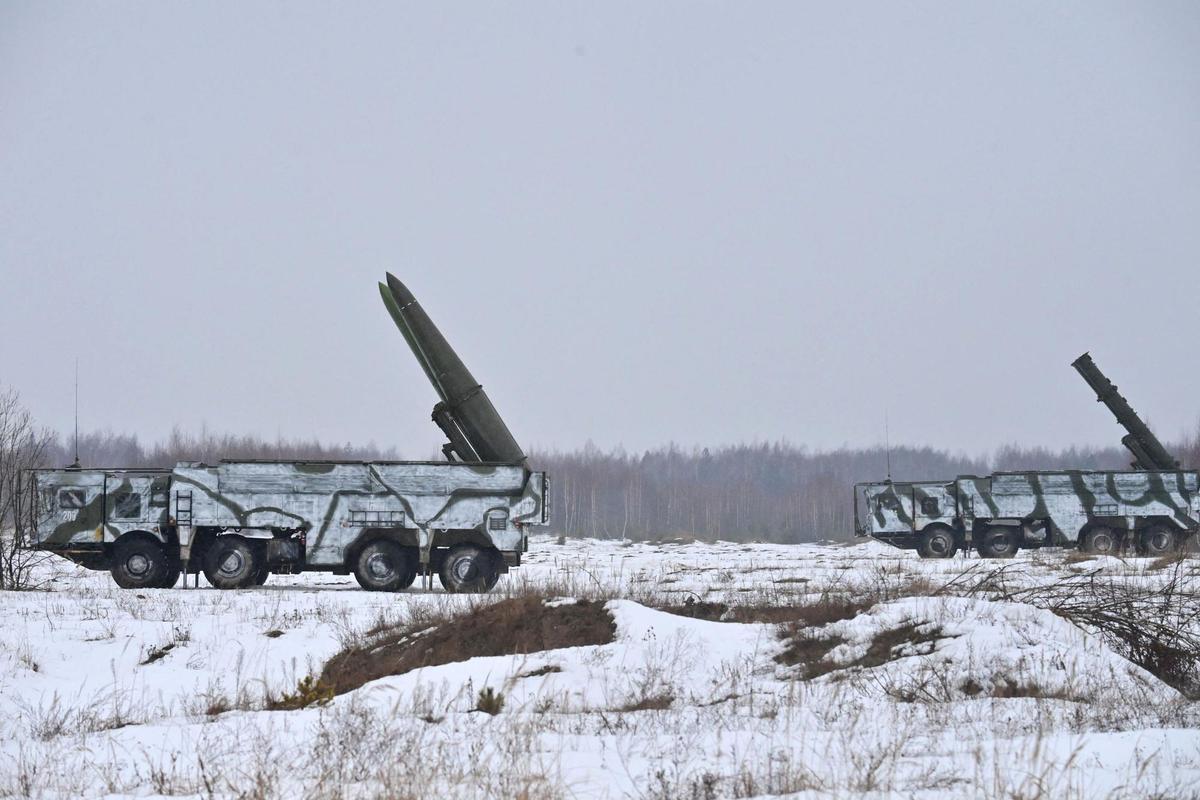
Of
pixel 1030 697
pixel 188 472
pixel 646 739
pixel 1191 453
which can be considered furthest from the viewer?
pixel 1191 453

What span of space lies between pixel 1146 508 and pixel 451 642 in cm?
2251

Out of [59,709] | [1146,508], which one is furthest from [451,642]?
[1146,508]

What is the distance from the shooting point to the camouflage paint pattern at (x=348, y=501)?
18328mm

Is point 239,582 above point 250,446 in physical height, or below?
below

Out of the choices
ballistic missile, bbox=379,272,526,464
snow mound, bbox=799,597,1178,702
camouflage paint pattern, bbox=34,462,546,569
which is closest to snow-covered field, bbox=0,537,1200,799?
snow mound, bbox=799,597,1178,702

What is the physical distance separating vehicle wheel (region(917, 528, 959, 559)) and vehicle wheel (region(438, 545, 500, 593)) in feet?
46.6

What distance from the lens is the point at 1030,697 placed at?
8.09 m

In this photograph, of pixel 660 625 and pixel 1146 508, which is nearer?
pixel 660 625

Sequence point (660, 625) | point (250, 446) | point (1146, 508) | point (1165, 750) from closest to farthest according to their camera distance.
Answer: point (1165, 750) < point (660, 625) < point (1146, 508) < point (250, 446)

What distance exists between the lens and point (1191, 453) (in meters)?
63.3

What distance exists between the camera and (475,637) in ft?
36.7

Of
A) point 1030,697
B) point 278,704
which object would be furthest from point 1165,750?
point 278,704

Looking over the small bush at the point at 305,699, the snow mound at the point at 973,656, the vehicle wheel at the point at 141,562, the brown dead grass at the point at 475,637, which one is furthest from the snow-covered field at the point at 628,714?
the vehicle wheel at the point at 141,562

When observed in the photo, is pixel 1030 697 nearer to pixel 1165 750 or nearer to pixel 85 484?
pixel 1165 750
